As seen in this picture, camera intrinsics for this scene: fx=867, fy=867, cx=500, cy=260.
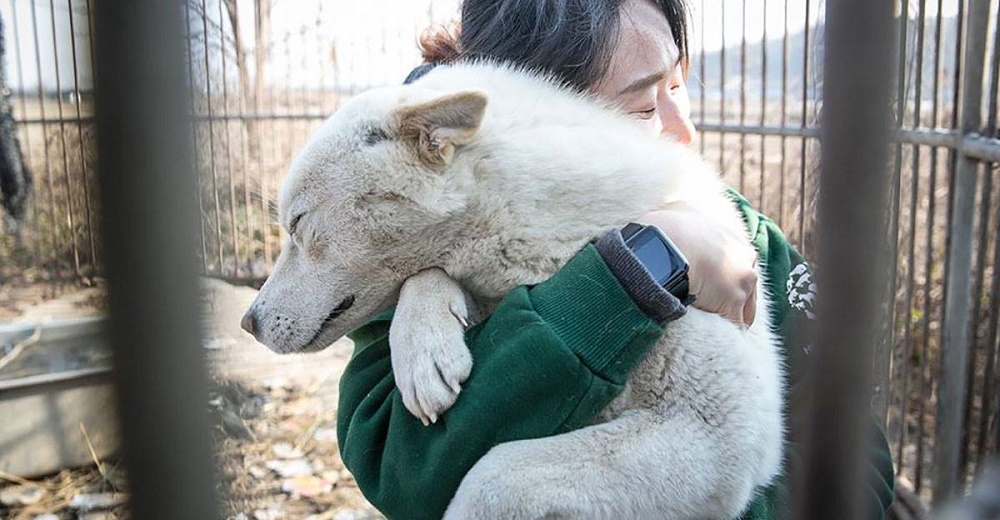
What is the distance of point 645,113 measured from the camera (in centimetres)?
183

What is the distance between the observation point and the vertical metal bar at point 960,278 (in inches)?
101

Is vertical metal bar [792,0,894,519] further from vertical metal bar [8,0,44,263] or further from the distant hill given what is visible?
vertical metal bar [8,0,44,263]

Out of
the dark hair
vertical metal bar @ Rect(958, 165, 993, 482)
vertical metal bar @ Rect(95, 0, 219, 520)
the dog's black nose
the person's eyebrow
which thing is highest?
the dark hair

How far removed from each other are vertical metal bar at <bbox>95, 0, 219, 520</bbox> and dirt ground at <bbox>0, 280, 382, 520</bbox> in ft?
7.53

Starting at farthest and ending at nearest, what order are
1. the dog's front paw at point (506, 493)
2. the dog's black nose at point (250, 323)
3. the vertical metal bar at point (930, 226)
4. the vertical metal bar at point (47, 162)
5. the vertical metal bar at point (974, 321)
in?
the vertical metal bar at point (47, 162) → the vertical metal bar at point (930, 226) → the vertical metal bar at point (974, 321) → the dog's black nose at point (250, 323) → the dog's front paw at point (506, 493)

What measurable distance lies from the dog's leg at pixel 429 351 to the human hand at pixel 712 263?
15.2 inches

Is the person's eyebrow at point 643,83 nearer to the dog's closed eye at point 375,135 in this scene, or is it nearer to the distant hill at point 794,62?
the dog's closed eye at point 375,135

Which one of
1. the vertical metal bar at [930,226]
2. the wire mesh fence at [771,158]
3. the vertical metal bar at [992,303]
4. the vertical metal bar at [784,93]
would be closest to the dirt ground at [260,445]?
the wire mesh fence at [771,158]

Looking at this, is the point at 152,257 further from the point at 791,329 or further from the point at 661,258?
the point at 791,329

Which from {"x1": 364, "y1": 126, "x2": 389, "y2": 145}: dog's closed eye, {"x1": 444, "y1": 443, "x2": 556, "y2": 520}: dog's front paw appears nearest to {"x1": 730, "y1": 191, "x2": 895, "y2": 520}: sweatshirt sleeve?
{"x1": 444, "y1": 443, "x2": 556, "y2": 520}: dog's front paw

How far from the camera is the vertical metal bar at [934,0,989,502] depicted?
2.57 metres

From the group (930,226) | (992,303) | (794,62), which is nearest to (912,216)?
(930,226)

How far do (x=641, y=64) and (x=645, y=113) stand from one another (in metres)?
0.10

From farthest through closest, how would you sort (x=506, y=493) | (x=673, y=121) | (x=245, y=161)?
(x=245, y=161) → (x=673, y=121) → (x=506, y=493)
